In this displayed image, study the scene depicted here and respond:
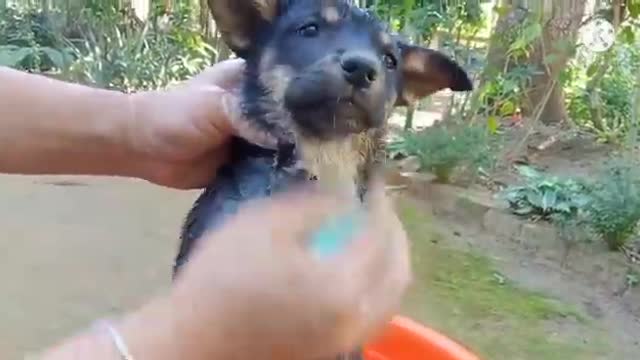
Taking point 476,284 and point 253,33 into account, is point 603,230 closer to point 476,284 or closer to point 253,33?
point 476,284

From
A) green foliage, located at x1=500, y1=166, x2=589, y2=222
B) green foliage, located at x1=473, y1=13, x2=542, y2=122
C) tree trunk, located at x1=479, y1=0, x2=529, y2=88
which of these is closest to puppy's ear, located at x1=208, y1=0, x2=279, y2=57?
green foliage, located at x1=500, y1=166, x2=589, y2=222

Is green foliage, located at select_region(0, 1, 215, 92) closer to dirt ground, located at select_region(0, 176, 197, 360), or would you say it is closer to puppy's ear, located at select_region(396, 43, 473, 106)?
dirt ground, located at select_region(0, 176, 197, 360)

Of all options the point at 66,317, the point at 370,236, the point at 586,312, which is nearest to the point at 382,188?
the point at 370,236

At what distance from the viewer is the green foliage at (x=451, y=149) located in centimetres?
396

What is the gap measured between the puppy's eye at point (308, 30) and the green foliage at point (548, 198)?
2.42 metres

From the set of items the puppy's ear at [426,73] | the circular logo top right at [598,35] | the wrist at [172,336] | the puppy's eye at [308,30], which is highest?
the puppy's eye at [308,30]

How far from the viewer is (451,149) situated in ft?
13.0

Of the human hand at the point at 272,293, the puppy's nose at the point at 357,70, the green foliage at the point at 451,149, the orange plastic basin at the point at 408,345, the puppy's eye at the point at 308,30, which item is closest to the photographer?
the human hand at the point at 272,293

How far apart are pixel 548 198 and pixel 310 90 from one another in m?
2.60

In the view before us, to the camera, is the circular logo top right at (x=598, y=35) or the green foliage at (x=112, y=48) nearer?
the circular logo top right at (x=598, y=35)

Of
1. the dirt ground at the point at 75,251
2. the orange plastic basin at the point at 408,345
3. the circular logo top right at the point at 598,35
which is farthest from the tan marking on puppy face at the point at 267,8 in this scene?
the circular logo top right at the point at 598,35

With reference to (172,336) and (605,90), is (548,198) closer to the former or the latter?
(605,90)

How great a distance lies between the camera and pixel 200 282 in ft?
2.48

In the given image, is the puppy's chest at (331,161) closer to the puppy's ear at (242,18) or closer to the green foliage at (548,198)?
the puppy's ear at (242,18)
